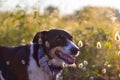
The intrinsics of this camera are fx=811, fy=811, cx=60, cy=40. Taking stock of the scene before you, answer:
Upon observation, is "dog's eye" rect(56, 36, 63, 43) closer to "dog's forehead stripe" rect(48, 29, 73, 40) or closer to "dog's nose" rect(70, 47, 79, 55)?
"dog's forehead stripe" rect(48, 29, 73, 40)

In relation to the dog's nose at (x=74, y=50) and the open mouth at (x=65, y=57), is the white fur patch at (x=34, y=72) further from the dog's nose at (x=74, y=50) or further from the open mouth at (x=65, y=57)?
the dog's nose at (x=74, y=50)

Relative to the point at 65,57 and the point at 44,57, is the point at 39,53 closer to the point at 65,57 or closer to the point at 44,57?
the point at 44,57

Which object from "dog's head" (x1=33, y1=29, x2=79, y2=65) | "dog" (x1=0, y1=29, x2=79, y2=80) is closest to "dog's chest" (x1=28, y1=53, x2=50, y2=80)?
"dog" (x1=0, y1=29, x2=79, y2=80)

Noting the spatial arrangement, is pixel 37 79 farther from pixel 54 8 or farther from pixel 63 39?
pixel 54 8

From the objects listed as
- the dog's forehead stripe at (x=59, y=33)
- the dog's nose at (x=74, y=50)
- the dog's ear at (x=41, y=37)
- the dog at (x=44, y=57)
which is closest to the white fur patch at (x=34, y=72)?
the dog at (x=44, y=57)

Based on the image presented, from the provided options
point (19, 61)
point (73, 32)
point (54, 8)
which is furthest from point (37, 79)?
point (54, 8)

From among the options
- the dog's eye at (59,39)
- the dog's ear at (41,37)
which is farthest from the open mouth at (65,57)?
the dog's ear at (41,37)

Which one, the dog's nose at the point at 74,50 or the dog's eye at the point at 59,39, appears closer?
the dog's nose at the point at 74,50

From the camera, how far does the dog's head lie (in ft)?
31.7

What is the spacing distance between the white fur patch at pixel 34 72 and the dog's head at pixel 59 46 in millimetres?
186

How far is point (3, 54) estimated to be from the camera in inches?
395

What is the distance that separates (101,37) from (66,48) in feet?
9.88

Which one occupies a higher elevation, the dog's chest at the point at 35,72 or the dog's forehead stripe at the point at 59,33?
the dog's forehead stripe at the point at 59,33

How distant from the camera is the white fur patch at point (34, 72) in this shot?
32.1ft
